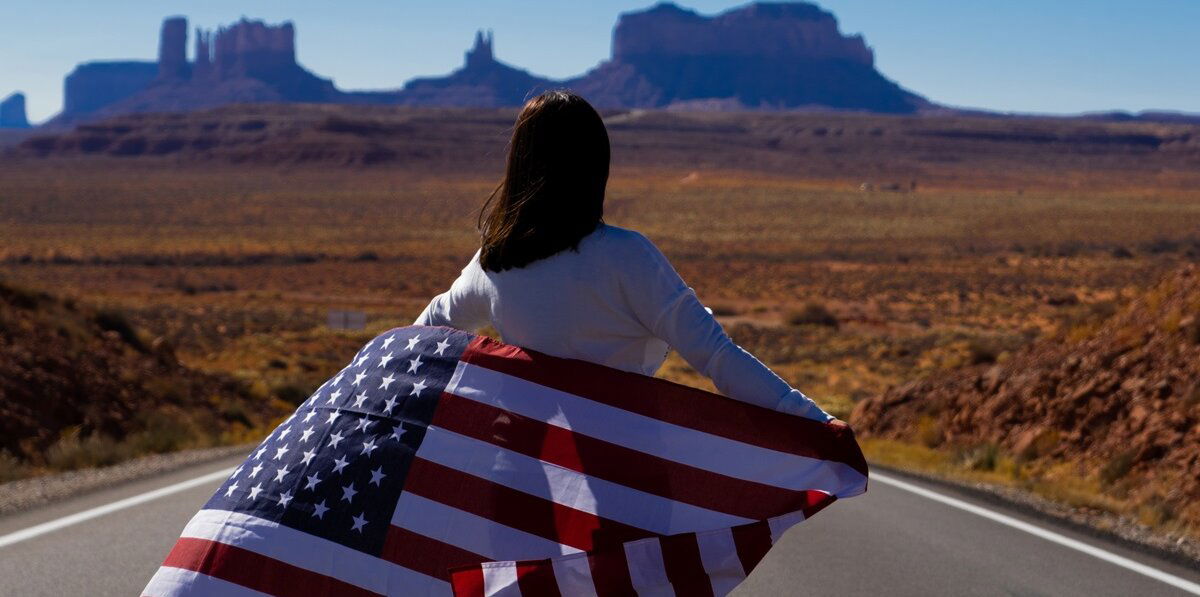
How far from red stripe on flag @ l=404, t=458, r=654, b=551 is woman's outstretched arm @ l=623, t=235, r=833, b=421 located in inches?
16.1

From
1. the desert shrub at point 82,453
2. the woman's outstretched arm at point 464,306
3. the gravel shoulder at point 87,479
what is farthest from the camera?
the desert shrub at point 82,453

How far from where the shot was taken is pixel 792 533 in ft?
23.9

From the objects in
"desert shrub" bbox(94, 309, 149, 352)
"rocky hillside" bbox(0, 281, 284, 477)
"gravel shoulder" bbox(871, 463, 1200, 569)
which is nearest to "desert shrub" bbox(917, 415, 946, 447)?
"gravel shoulder" bbox(871, 463, 1200, 569)

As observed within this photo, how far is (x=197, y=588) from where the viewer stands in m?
3.00

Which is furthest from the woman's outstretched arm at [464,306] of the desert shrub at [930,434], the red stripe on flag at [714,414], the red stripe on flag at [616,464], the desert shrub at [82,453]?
the desert shrub at [930,434]

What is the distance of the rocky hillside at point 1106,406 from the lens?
9445mm

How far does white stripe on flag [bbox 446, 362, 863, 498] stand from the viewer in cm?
315

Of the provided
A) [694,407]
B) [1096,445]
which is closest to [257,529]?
[694,407]

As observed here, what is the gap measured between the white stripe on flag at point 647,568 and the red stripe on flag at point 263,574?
1.89ft

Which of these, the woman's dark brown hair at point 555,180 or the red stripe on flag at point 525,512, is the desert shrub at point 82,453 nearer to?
the red stripe on flag at point 525,512

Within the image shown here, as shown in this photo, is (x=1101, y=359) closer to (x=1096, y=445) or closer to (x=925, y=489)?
(x=1096, y=445)

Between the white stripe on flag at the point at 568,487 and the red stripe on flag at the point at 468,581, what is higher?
the white stripe on flag at the point at 568,487

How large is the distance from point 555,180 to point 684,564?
0.91 metres

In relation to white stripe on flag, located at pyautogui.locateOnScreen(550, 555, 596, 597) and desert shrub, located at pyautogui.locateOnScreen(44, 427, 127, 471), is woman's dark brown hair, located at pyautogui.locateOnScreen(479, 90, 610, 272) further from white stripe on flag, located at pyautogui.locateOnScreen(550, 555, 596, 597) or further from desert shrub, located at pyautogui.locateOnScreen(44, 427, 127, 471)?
desert shrub, located at pyautogui.locateOnScreen(44, 427, 127, 471)
